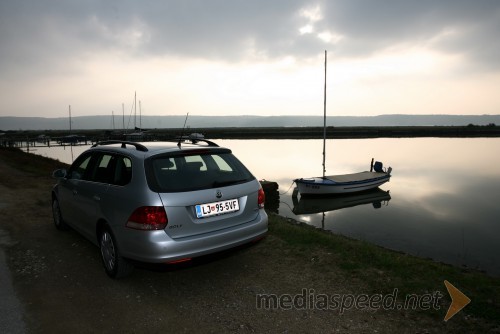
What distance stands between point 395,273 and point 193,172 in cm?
353

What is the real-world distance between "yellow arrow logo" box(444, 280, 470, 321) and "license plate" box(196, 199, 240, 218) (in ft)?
9.74

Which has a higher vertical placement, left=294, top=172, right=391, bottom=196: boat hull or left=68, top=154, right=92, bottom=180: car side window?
left=68, top=154, right=92, bottom=180: car side window

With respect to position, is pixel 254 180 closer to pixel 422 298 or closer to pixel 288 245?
pixel 288 245

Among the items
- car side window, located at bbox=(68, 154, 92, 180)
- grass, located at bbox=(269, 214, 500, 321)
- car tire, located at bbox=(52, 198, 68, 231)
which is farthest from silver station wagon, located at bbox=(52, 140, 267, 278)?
car tire, located at bbox=(52, 198, 68, 231)

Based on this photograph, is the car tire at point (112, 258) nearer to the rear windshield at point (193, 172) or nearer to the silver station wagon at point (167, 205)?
the silver station wagon at point (167, 205)

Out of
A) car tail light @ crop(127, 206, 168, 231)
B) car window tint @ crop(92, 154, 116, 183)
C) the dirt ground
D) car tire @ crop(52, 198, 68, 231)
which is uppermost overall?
car window tint @ crop(92, 154, 116, 183)

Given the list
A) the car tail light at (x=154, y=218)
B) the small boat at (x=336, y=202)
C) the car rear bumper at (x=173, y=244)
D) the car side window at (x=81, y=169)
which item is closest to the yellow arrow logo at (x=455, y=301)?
the car rear bumper at (x=173, y=244)

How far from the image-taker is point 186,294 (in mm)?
4652

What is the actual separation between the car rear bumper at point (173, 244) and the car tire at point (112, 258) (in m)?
0.32

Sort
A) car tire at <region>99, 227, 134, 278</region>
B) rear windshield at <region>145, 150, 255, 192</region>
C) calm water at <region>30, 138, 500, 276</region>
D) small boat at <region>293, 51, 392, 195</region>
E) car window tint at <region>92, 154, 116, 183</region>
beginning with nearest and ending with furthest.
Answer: rear windshield at <region>145, 150, 255, 192</region>
car tire at <region>99, 227, 134, 278</region>
car window tint at <region>92, 154, 116, 183</region>
calm water at <region>30, 138, 500, 276</region>
small boat at <region>293, 51, 392, 195</region>

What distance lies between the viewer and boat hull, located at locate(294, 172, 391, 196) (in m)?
23.2

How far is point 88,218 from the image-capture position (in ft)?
18.2

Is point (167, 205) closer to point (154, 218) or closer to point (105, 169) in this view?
point (154, 218)

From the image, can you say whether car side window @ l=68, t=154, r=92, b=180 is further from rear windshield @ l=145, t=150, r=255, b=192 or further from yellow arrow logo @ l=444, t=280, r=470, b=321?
yellow arrow logo @ l=444, t=280, r=470, b=321
